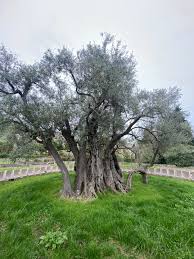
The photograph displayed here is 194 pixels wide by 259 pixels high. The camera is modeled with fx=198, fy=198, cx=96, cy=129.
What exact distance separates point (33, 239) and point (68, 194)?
4.08 meters

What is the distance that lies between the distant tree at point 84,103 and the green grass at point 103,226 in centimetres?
192

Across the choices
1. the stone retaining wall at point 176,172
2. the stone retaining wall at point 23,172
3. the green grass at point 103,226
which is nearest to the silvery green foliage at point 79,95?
the green grass at point 103,226

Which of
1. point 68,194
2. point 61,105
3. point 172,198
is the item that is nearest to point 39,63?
point 61,105

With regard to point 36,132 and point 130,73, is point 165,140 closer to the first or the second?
point 130,73

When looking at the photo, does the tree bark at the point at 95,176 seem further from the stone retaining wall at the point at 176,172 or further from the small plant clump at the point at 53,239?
the stone retaining wall at the point at 176,172

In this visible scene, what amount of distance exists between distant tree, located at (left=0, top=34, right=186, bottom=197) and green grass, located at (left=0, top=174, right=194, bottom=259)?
1921 millimetres

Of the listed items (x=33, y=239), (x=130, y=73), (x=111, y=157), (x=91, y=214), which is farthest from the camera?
(x=111, y=157)

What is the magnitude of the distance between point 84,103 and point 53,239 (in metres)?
6.63

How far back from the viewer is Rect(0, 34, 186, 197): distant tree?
10.4 m

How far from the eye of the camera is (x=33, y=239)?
6824 millimetres

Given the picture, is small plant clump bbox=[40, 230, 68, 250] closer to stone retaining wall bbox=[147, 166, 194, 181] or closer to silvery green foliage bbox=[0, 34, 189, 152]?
silvery green foliage bbox=[0, 34, 189, 152]

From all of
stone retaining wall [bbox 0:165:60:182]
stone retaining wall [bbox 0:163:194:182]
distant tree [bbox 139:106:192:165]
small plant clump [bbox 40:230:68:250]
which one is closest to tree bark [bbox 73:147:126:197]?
distant tree [bbox 139:106:192:165]

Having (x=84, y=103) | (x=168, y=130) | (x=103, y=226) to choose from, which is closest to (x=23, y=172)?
(x=84, y=103)

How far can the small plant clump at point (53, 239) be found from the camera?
6.32 meters
